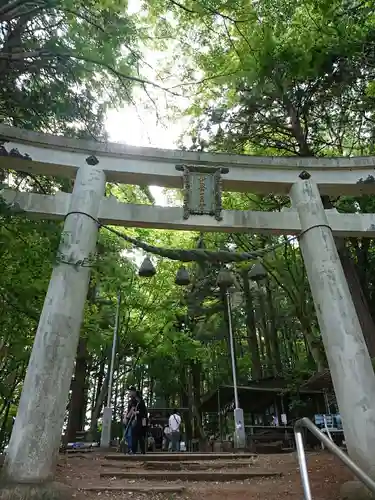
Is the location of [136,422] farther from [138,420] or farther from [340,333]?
[340,333]

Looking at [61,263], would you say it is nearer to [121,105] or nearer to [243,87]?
[121,105]

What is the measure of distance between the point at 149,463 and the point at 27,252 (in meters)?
4.10

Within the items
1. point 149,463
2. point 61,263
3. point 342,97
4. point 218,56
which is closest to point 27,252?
point 61,263

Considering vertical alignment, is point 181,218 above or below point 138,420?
above

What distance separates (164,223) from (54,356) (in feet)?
8.48

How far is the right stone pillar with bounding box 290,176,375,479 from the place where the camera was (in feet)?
16.0

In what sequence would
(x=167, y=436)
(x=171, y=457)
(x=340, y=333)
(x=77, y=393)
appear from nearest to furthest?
(x=340, y=333) → (x=171, y=457) → (x=167, y=436) → (x=77, y=393)

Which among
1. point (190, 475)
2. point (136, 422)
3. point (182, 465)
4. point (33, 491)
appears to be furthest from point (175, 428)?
point (33, 491)

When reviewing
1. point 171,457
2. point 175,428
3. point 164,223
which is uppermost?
point 164,223

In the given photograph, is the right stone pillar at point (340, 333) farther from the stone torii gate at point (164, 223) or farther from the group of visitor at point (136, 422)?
the group of visitor at point (136, 422)

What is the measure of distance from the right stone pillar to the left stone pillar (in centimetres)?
339

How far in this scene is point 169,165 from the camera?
6.62m

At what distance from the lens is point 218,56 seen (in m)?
8.80

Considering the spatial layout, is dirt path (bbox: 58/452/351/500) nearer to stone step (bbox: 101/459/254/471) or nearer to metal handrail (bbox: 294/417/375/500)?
stone step (bbox: 101/459/254/471)
